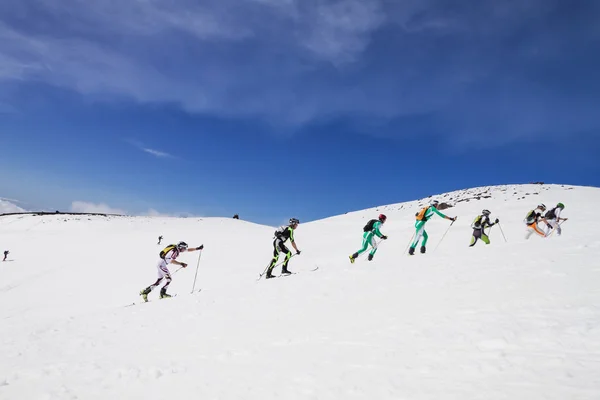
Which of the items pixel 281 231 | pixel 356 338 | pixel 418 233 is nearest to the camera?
pixel 356 338

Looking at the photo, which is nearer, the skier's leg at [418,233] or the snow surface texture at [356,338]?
the snow surface texture at [356,338]

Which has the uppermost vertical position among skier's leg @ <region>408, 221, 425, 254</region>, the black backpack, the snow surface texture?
skier's leg @ <region>408, 221, 425, 254</region>

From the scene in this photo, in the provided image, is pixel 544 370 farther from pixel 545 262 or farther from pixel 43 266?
pixel 43 266

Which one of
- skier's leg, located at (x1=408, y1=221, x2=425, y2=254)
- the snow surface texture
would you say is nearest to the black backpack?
the snow surface texture

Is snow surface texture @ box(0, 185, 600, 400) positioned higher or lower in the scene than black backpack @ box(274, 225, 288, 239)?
lower

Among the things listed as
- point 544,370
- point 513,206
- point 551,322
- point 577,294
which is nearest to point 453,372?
point 544,370

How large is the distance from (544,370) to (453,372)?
1.06 metres

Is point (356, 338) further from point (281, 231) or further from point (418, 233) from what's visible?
point (418, 233)

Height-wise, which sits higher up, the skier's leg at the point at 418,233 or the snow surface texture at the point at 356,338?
the skier's leg at the point at 418,233

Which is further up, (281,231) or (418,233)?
(418,233)

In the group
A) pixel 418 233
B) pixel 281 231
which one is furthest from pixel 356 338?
pixel 418 233

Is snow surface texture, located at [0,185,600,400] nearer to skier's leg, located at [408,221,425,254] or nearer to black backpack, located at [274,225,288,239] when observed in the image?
skier's leg, located at [408,221,425,254]

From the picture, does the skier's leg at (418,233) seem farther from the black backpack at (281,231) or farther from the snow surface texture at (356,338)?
the black backpack at (281,231)

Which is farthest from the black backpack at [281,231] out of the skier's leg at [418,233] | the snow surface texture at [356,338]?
the skier's leg at [418,233]
